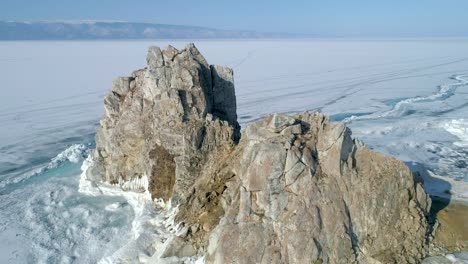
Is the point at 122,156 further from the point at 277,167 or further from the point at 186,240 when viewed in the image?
the point at 277,167

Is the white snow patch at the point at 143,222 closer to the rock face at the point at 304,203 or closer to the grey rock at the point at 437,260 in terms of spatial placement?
the rock face at the point at 304,203

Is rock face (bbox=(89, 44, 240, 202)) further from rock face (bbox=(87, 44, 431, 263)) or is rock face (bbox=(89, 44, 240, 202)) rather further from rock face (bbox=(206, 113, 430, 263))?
rock face (bbox=(206, 113, 430, 263))

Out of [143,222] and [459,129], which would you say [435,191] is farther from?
[459,129]

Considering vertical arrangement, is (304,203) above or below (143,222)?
above

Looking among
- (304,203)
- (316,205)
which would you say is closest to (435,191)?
(316,205)

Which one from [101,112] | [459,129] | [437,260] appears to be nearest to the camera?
[437,260]

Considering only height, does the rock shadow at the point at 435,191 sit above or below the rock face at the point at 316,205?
below

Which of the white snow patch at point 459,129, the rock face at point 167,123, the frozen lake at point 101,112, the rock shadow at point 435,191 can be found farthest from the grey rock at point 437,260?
the white snow patch at point 459,129

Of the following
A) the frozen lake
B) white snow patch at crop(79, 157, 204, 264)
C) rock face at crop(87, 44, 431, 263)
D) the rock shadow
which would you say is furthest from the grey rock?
white snow patch at crop(79, 157, 204, 264)
